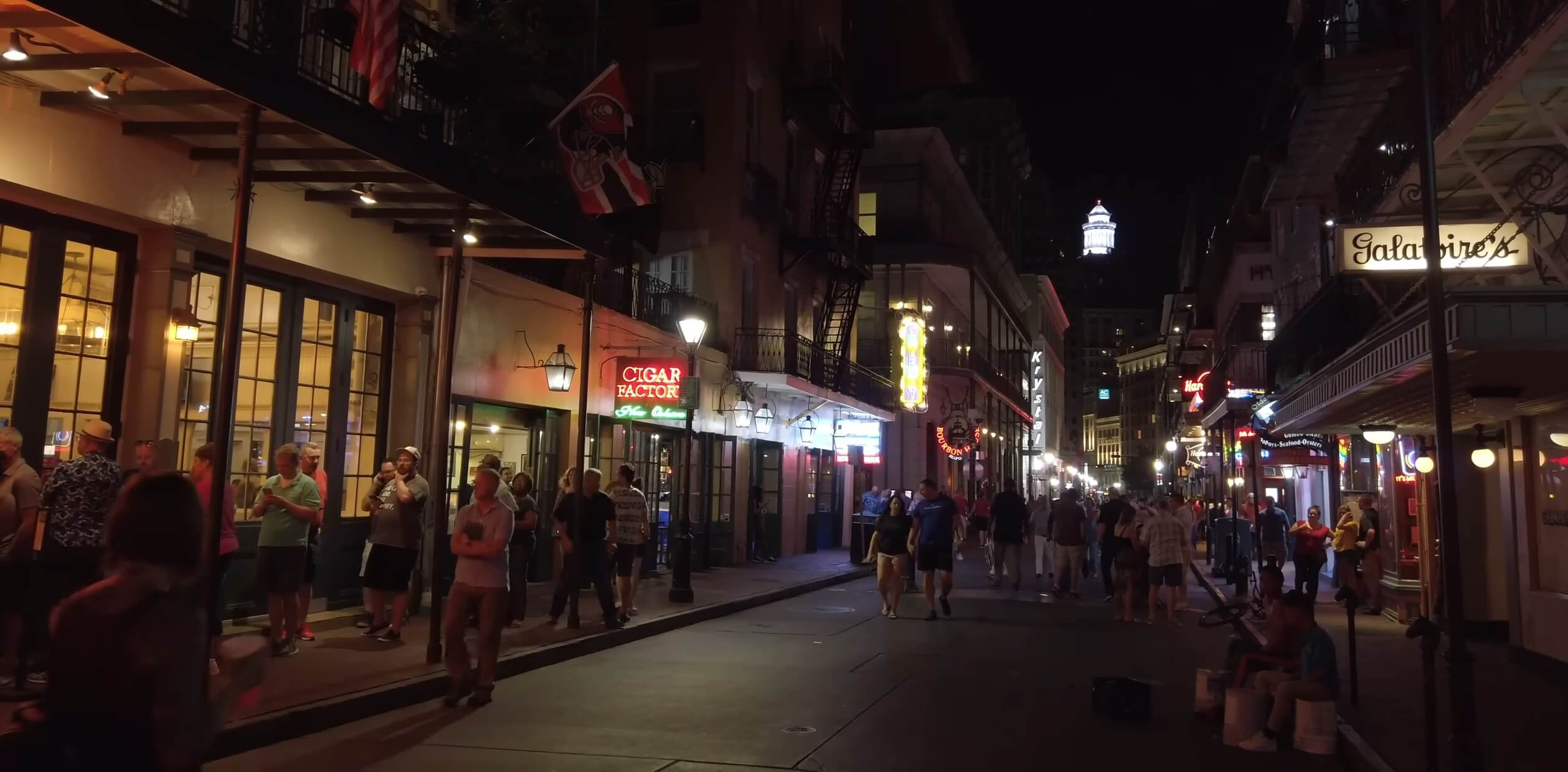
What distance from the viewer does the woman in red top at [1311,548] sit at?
1769cm

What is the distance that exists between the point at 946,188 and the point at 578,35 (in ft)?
106

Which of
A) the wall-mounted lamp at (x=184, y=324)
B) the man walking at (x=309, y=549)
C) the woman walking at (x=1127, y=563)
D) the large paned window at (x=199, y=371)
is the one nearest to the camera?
the wall-mounted lamp at (x=184, y=324)

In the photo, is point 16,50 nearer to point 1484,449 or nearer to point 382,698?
point 382,698

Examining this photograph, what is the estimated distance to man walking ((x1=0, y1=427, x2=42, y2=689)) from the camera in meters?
7.67

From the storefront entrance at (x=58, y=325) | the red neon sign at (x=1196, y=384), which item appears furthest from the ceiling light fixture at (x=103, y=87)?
the red neon sign at (x=1196, y=384)

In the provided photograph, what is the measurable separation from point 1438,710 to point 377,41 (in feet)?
36.1

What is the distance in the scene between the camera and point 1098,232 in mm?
61344

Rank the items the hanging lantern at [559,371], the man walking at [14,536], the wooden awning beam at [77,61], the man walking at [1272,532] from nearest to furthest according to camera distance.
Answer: the man walking at [14,536]
the wooden awning beam at [77,61]
the hanging lantern at [559,371]
the man walking at [1272,532]

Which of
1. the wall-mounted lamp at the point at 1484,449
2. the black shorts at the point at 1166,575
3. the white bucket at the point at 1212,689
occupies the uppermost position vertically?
the wall-mounted lamp at the point at 1484,449

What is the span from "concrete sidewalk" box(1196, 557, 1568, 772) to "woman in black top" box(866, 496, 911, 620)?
560 centimetres

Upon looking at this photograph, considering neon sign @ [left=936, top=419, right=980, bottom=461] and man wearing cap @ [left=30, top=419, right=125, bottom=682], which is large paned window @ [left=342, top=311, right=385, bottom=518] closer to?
man wearing cap @ [left=30, top=419, right=125, bottom=682]

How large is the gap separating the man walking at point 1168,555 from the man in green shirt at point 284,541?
11256 mm

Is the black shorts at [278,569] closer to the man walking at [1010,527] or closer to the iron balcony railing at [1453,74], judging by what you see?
the iron balcony railing at [1453,74]

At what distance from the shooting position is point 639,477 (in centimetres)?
2030
